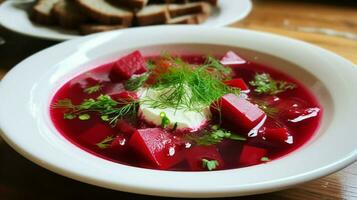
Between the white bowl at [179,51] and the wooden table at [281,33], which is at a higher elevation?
the white bowl at [179,51]

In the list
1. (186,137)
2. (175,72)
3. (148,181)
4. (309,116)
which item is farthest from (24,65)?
(309,116)

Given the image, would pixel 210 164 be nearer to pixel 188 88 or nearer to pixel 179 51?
pixel 188 88

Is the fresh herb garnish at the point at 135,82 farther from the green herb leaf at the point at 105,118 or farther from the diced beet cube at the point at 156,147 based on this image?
the diced beet cube at the point at 156,147

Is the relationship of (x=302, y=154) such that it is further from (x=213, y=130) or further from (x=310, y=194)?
(x=213, y=130)

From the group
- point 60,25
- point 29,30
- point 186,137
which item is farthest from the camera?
point 60,25

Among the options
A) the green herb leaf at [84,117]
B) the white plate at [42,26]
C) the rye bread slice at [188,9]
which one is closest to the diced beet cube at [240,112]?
the green herb leaf at [84,117]

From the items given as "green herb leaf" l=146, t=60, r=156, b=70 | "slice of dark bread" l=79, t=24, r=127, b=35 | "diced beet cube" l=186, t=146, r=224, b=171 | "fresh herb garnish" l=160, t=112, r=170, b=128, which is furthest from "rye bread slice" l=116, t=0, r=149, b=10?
"diced beet cube" l=186, t=146, r=224, b=171

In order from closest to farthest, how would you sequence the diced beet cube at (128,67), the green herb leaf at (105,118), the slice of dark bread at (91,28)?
the green herb leaf at (105,118) < the diced beet cube at (128,67) < the slice of dark bread at (91,28)
